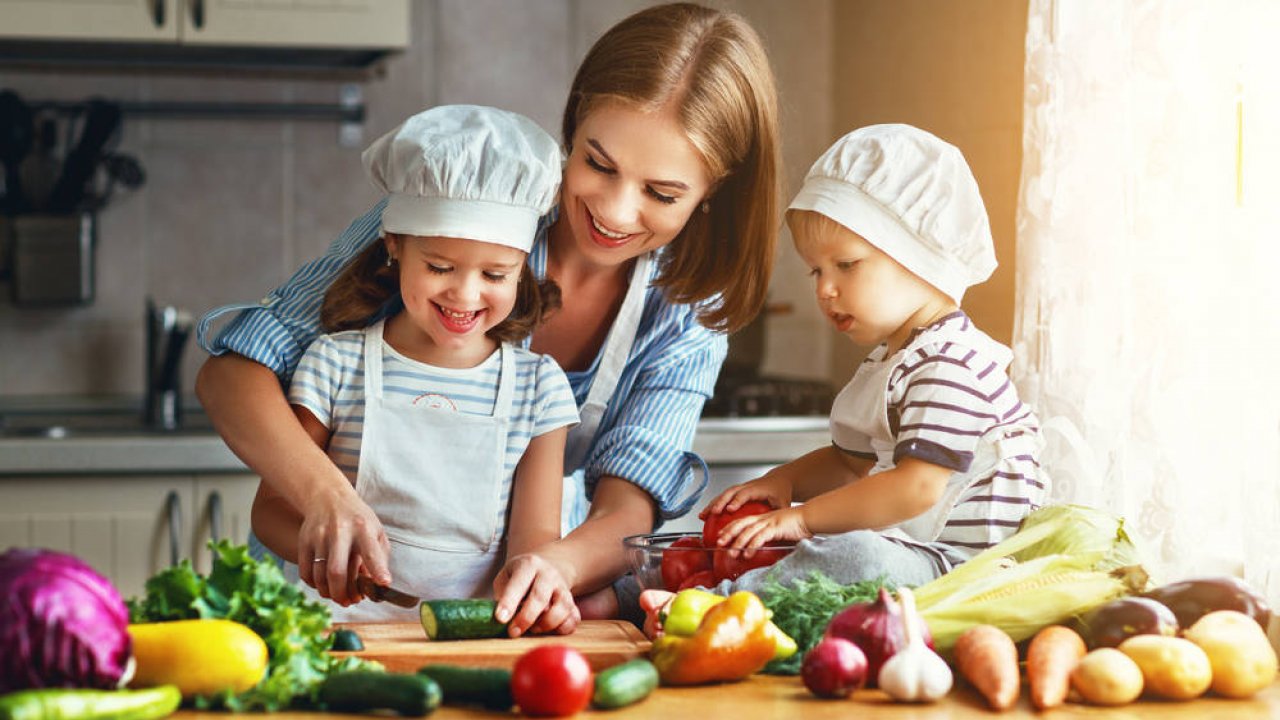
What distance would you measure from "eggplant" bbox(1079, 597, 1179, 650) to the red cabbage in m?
0.65

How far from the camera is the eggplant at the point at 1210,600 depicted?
3.20 feet

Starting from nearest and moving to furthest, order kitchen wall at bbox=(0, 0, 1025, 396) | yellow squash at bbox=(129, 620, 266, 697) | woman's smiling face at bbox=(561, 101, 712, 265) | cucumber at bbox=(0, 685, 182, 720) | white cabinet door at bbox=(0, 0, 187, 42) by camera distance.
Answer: cucumber at bbox=(0, 685, 182, 720)
yellow squash at bbox=(129, 620, 266, 697)
woman's smiling face at bbox=(561, 101, 712, 265)
white cabinet door at bbox=(0, 0, 187, 42)
kitchen wall at bbox=(0, 0, 1025, 396)

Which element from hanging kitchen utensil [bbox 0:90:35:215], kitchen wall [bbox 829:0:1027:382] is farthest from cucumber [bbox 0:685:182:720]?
hanging kitchen utensil [bbox 0:90:35:215]

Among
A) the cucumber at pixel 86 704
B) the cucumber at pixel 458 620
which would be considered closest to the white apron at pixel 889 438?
the cucumber at pixel 458 620

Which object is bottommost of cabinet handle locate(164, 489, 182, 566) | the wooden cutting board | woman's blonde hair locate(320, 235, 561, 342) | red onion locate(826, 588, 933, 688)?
cabinet handle locate(164, 489, 182, 566)

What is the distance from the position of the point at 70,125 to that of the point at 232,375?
1887 mm

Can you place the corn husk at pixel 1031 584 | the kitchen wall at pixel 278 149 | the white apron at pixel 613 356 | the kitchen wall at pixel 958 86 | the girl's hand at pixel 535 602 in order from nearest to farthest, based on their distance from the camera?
the corn husk at pixel 1031 584
the girl's hand at pixel 535 602
the white apron at pixel 613 356
the kitchen wall at pixel 958 86
the kitchen wall at pixel 278 149

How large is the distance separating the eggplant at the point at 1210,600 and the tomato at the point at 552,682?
17.6 inches

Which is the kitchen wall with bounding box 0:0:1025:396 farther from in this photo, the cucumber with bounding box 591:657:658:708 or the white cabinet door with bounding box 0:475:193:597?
the cucumber with bounding box 591:657:658:708

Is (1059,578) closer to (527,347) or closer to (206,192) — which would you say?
(527,347)

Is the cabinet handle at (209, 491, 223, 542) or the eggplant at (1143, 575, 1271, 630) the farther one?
the cabinet handle at (209, 491, 223, 542)

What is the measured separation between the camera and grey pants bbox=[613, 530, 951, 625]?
1038mm

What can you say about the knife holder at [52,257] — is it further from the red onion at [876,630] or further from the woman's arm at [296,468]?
the red onion at [876,630]

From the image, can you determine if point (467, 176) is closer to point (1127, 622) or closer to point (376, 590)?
point (376, 590)
